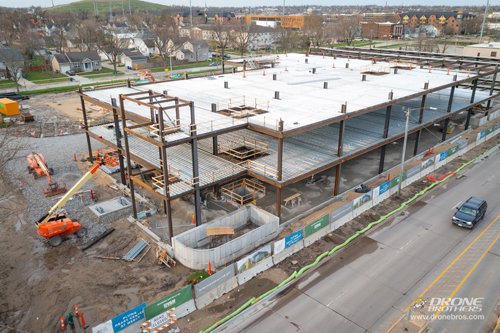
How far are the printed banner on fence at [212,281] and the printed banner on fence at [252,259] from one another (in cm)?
72

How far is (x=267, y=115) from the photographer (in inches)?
1240

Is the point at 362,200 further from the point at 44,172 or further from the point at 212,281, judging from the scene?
the point at 44,172

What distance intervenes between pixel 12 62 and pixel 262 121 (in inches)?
2637

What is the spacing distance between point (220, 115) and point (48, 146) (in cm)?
2642

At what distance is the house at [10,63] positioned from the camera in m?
73.8

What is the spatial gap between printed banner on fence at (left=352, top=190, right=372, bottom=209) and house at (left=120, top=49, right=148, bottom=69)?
8413cm

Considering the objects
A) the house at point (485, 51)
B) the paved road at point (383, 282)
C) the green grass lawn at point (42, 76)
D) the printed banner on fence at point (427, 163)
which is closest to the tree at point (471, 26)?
the house at point (485, 51)

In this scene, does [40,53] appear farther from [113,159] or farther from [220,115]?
[220,115]

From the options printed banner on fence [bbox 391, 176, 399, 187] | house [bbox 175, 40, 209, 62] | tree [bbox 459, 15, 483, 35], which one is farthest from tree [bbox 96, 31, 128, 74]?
tree [bbox 459, 15, 483, 35]

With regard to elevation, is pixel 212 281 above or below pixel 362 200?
below

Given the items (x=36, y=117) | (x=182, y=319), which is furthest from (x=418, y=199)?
(x=36, y=117)

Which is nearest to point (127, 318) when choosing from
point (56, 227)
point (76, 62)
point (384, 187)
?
point (56, 227)

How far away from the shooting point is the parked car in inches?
1105

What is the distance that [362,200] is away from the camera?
101 feet
